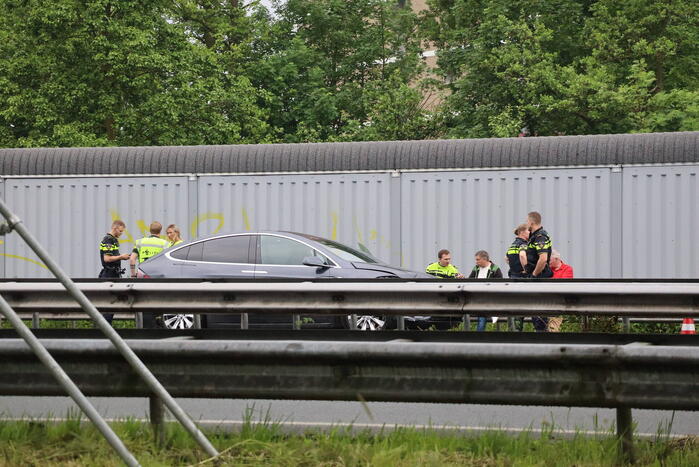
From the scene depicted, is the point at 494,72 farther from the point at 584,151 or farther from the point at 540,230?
the point at 540,230

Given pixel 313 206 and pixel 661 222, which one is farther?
pixel 313 206

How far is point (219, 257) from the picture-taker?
14.1m

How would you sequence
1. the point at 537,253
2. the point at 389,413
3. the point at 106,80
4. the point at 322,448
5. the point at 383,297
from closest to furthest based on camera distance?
the point at 322,448 < the point at 389,413 < the point at 383,297 < the point at 537,253 < the point at 106,80

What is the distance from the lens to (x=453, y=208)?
1623 cm

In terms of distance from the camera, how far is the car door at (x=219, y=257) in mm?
13961

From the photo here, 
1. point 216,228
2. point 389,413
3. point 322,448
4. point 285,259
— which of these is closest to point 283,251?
point 285,259

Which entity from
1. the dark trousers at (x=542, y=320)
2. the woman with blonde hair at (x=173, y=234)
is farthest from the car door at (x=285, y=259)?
the dark trousers at (x=542, y=320)

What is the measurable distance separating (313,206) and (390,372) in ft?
39.9

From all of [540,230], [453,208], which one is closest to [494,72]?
[453,208]

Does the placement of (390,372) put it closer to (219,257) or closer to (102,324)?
(102,324)

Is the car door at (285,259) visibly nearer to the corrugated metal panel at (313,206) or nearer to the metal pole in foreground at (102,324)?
the corrugated metal panel at (313,206)

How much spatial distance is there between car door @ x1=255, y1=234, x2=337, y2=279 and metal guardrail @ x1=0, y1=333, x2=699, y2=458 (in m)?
8.63

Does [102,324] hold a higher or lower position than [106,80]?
lower

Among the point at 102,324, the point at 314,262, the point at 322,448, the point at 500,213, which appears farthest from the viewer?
the point at 500,213
